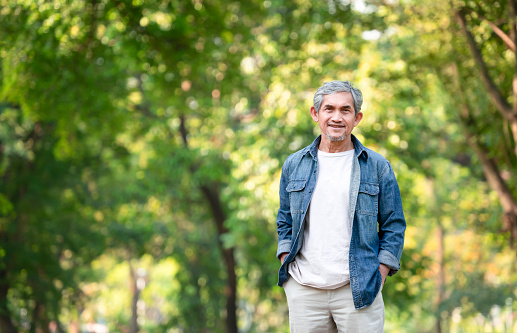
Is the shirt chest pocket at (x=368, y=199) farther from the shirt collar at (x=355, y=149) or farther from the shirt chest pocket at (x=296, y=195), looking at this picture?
the shirt chest pocket at (x=296, y=195)

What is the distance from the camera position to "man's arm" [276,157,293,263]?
3.34 meters

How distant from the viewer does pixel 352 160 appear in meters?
3.33

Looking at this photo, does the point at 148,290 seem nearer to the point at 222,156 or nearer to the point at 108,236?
the point at 108,236

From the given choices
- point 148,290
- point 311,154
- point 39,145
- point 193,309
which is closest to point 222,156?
point 39,145

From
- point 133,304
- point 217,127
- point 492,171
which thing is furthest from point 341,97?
point 133,304

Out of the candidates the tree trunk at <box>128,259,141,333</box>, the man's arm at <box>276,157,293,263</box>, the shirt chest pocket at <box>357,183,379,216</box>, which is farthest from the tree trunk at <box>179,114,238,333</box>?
the shirt chest pocket at <box>357,183,379,216</box>

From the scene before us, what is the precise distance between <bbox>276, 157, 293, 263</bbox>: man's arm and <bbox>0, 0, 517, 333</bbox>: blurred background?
13.4ft

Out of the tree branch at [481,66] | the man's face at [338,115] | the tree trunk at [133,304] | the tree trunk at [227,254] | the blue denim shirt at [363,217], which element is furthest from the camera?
the tree trunk at [133,304]

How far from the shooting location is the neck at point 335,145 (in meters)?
3.38

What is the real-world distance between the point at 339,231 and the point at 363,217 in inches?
5.4

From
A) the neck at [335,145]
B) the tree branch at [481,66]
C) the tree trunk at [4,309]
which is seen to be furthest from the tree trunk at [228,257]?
the neck at [335,145]

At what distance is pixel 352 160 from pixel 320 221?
364mm

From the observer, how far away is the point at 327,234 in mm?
3211

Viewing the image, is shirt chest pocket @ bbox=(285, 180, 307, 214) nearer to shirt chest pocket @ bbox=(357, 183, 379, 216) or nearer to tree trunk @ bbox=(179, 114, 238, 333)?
shirt chest pocket @ bbox=(357, 183, 379, 216)
